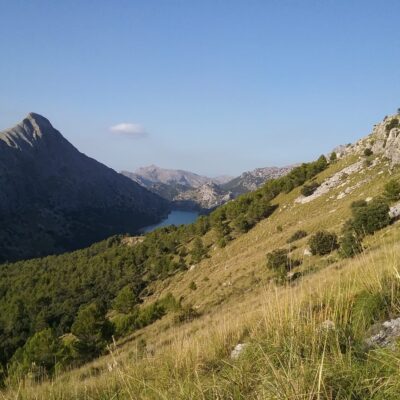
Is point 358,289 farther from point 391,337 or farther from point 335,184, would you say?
point 335,184

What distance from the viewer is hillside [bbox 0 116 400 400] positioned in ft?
10.7

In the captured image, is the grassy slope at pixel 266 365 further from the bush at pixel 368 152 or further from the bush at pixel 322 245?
the bush at pixel 368 152

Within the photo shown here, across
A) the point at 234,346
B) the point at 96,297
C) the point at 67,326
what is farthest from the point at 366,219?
the point at 96,297

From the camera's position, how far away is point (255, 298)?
1417 centimetres

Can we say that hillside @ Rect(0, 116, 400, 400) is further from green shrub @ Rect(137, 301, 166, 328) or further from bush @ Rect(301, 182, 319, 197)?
bush @ Rect(301, 182, 319, 197)

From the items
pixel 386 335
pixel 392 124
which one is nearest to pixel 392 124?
pixel 392 124

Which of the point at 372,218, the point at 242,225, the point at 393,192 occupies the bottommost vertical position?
the point at 242,225

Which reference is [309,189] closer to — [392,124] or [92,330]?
[392,124]

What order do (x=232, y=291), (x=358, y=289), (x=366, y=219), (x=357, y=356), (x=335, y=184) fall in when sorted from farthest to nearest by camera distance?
(x=335, y=184) < (x=232, y=291) < (x=366, y=219) < (x=358, y=289) < (x=357, y=356)

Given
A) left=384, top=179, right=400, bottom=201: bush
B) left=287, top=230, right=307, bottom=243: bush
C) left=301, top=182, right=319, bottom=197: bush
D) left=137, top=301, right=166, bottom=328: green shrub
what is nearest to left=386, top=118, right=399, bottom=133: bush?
left=301, top=182, right=319, bottom=197: bush

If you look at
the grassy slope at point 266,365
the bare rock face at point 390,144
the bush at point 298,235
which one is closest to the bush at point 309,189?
the bare rock face at point 390,144

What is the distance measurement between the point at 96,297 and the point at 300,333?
77.3 meters

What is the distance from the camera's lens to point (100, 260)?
9419cm

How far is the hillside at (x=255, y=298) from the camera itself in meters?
3.26
